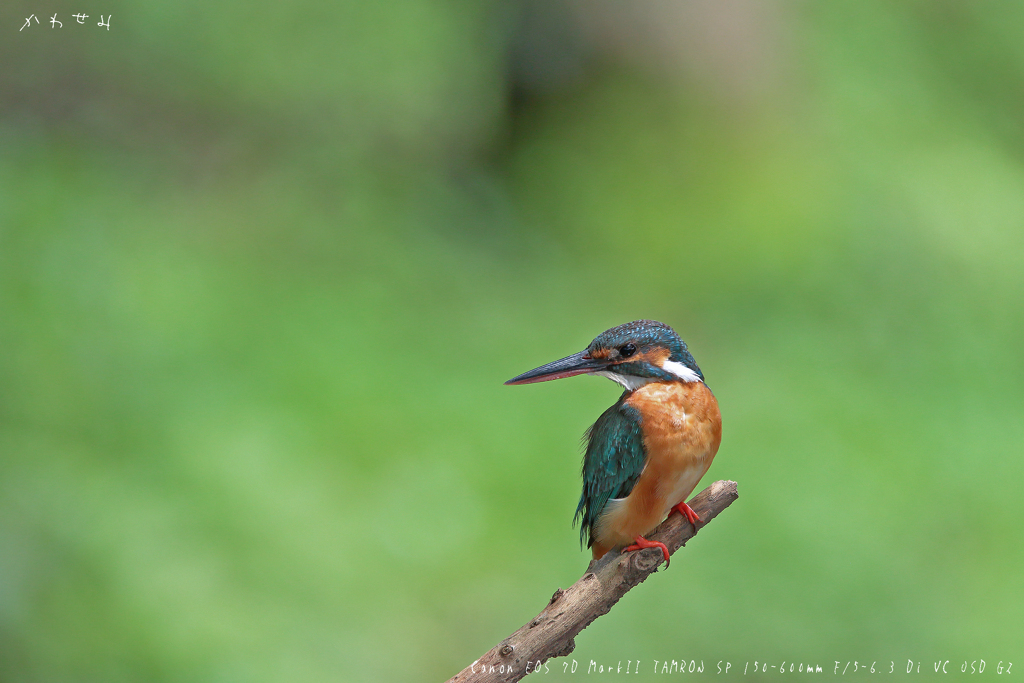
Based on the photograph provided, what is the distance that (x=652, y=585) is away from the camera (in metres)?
3.11

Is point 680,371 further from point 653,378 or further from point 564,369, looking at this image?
point 564,369

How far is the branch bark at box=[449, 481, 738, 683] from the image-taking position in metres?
0.79

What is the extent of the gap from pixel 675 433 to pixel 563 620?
237 millimetres

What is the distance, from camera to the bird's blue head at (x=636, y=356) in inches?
34.4

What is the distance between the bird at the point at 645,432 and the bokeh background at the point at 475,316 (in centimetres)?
174

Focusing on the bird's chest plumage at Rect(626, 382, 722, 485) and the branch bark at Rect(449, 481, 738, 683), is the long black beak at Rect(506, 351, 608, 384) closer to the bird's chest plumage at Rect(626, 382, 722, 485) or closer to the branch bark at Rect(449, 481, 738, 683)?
the bird's chest plumage at Rect(626, 382, 722, 485)

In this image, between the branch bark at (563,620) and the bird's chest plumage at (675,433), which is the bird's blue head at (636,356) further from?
the branch bark at (563,620)

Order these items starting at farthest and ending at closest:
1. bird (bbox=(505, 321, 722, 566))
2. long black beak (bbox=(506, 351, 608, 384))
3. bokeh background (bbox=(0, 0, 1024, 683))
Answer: bokeh background (bbox=(0, 0, 1024, 683)), bird (bbox=(505, 321, 722, 566)), long black beak (bbox=(506, 351, 608, 384))

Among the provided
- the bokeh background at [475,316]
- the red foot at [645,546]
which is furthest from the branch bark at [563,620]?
the bokeh background at [475,316]

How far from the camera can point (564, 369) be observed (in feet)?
2.74

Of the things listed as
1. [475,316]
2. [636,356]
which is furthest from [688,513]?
[475,316]

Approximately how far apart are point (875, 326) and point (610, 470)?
3.82 m

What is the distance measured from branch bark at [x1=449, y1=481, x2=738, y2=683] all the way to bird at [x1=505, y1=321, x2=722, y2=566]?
1.1 inches

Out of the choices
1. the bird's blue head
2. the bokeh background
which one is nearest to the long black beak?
the bird's blue head
